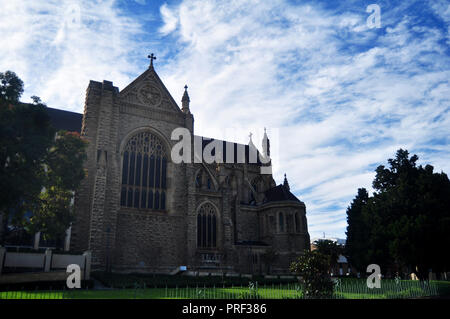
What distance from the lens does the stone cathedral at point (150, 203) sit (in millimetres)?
28938

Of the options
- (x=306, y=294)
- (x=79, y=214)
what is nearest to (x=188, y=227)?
(x=79, y=214)

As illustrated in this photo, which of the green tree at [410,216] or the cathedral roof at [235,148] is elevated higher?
the cathedral roof at [235,148]

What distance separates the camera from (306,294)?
16.4 m

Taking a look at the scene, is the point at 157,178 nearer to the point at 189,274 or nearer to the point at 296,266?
the point at 189,274

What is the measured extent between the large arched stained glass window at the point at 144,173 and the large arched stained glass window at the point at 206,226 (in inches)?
179

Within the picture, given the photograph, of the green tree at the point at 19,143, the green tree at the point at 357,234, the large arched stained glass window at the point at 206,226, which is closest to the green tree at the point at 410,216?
the green tree at the point at 357,234

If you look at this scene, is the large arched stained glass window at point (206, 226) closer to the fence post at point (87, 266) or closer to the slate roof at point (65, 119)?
the fence post at point (87, 266)

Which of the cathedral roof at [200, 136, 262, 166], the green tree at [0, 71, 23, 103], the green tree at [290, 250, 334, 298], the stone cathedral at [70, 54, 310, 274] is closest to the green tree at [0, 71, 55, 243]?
the green tree at [0, 71, 23, 103]

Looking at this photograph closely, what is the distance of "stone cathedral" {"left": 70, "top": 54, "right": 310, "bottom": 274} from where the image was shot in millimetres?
28938

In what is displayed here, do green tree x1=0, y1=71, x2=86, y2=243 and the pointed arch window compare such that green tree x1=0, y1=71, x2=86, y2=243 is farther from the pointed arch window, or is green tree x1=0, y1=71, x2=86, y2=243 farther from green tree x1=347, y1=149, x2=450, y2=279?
the pointed arch window

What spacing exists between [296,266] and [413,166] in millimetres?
19855

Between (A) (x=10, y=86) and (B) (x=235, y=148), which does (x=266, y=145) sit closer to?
(B) (x=235, y=148)

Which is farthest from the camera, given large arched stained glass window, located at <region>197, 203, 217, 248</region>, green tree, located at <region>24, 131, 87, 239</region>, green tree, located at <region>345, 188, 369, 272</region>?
green tree, located at <region>345, 188, 369, 272</region>

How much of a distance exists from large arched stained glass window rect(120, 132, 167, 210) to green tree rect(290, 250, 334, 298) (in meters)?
18.6
